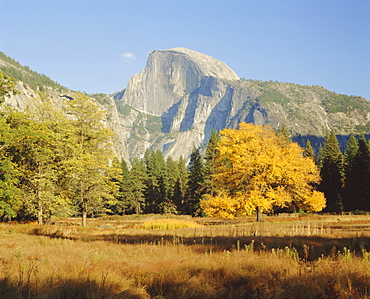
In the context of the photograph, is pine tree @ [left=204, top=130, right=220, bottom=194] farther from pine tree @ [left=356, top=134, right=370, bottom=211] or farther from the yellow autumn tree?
the yellow autumn tree

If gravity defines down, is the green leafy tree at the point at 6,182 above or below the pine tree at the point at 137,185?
above

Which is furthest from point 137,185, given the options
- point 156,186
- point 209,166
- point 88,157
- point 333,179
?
point 88,157

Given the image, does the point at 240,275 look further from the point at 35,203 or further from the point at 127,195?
the point at 127,195

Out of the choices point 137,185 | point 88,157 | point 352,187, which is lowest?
point 137,185

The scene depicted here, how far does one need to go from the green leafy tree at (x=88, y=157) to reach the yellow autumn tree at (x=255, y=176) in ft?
34.4

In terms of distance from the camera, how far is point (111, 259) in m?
7.57

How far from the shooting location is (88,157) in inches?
1120

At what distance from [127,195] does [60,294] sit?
76822 mm

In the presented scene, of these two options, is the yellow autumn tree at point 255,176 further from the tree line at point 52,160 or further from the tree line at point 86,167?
the tree line at point 52,160

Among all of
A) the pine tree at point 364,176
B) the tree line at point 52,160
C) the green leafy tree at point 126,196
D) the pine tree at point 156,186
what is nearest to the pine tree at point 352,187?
the pine tree at point 364,176

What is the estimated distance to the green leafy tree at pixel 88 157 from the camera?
28.9m

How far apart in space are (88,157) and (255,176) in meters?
15.1

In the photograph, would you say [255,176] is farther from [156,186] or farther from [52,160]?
[156,186]

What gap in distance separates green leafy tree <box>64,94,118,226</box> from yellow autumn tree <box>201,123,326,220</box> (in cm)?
1050
